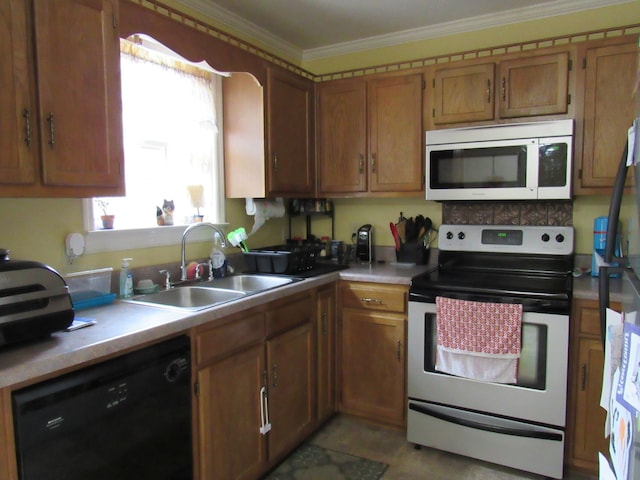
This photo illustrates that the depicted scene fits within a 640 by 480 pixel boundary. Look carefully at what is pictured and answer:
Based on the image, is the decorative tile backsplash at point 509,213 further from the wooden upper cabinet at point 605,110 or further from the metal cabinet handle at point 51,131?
the metal cabinet handle at point 51,131

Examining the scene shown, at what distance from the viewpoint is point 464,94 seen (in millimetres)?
2588

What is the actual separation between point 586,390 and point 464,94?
5.49 feet

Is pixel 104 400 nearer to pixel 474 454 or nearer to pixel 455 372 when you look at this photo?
pixel 455 372

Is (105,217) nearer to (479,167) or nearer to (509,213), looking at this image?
(479,167)

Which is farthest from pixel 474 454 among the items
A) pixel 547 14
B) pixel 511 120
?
pixel 547 14

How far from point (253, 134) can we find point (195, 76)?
1.47 feet

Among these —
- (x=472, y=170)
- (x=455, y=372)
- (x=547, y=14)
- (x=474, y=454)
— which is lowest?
(x=474, y=454)

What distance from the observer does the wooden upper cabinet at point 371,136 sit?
2762mm

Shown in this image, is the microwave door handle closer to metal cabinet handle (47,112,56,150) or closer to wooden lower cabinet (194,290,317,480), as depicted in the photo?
wooden lower cabinet (194,290,317,480)

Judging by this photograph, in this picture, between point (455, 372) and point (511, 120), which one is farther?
point (511, 120)

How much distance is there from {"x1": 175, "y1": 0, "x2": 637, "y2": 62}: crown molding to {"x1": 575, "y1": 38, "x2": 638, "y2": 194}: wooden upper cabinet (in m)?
0.50

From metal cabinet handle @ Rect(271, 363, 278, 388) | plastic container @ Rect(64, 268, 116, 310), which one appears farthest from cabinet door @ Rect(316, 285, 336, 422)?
plastic container @ Rect(64, 268, 116, 310)

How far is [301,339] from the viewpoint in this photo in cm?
240

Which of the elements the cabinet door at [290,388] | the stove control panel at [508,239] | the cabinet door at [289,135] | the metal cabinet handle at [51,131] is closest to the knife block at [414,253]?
the stove control panel at [508,239]
